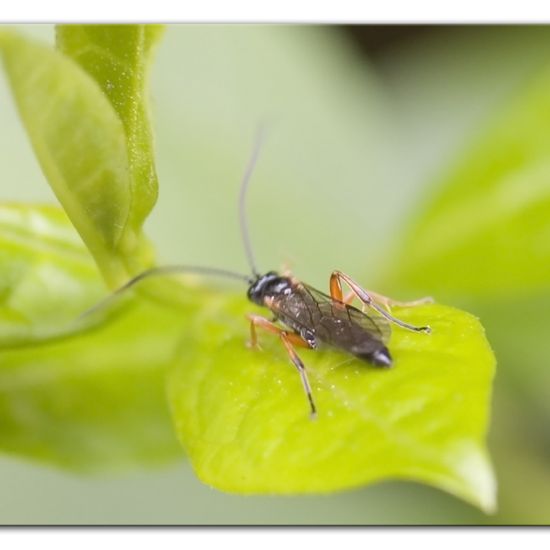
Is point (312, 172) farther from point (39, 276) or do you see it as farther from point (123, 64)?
point (123, 64)

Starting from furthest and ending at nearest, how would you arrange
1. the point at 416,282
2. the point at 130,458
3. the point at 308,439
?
the point at 416,282
the point at 130,458
the point at 308,439

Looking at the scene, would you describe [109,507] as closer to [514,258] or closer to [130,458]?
[130,458]

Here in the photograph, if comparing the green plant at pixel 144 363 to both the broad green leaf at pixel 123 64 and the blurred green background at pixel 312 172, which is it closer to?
the broad green leaf at pixel 123 64

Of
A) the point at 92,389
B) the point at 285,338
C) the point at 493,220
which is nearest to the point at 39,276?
the point at 92,389

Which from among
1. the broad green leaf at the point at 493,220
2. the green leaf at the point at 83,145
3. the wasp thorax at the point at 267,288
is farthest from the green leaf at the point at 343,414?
the broad green leaf at the point at 493,220

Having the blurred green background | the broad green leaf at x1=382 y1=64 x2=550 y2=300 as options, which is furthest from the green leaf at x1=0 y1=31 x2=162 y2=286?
the broad green leaf at x1=382 y1=64 x2=550 y2=300

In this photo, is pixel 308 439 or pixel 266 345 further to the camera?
pixel 266 345
